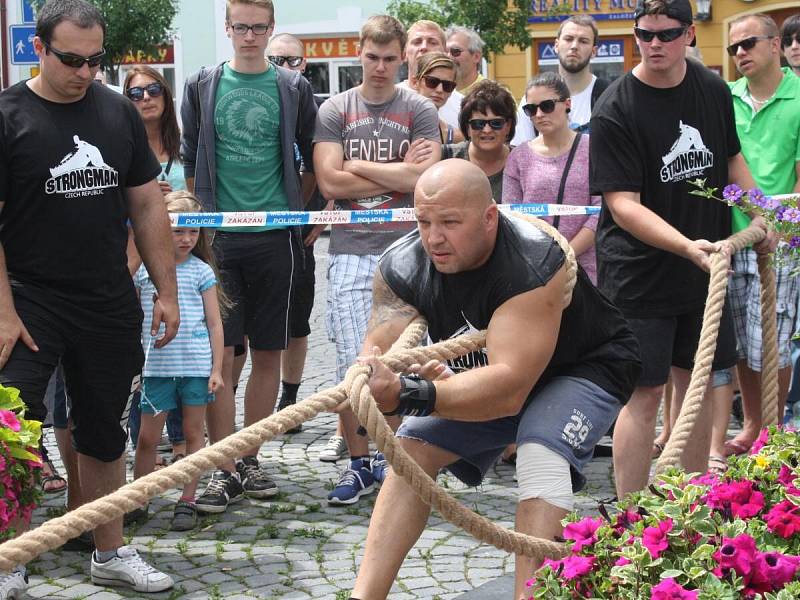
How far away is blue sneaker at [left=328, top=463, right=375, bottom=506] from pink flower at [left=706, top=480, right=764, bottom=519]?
122 inches

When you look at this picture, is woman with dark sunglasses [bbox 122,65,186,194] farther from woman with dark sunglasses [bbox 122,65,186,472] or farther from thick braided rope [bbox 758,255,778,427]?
thick braided rope [bbox 758,255,778,427]

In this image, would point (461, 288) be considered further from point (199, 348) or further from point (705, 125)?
point (199, 348)

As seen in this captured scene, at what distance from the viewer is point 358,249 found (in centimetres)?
670

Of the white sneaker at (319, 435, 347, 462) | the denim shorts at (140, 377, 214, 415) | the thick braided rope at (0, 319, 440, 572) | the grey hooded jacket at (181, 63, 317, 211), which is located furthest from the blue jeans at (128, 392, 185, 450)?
the thick braided rope at (0, 319, 440, 572)

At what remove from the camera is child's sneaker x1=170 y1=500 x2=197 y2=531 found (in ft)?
19.2

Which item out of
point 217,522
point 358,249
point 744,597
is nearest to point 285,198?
point 358,249

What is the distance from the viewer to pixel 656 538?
307 cm

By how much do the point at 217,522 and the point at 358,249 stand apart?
1610 millimetres

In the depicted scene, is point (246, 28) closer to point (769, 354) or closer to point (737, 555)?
point (769, 354)

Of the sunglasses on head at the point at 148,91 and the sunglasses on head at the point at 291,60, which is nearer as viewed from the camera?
the sunglasses on head at the point at 148,91

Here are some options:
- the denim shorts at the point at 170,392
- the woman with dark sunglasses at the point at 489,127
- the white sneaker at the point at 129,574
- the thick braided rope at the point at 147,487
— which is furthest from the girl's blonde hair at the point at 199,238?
the thick braided rope at the point at 147,487

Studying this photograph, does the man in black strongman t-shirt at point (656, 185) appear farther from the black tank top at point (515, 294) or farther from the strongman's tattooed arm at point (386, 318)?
the strongman's tattooed arm at point (386, 318)

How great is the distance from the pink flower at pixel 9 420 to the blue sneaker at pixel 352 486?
2466 mm

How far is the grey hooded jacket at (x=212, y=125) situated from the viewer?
6625mm
